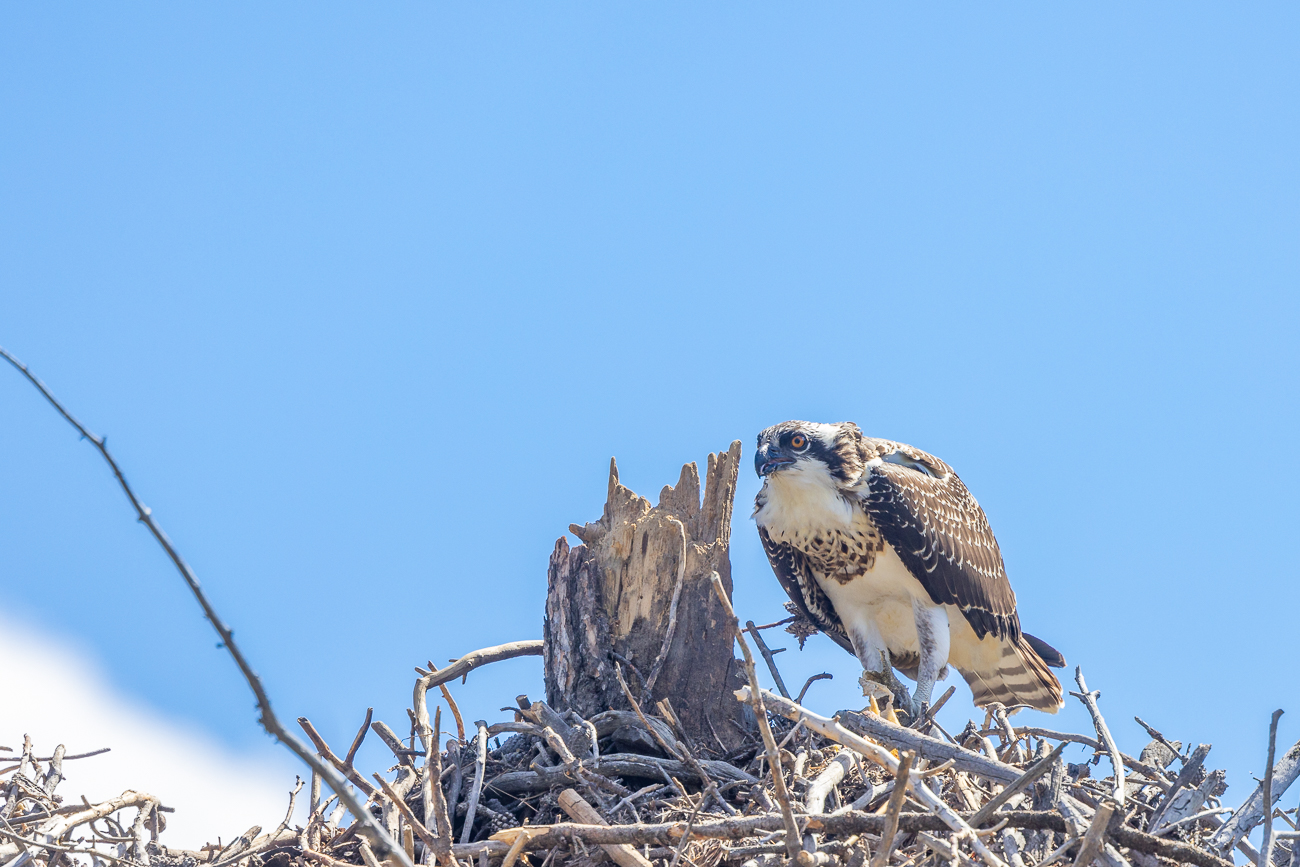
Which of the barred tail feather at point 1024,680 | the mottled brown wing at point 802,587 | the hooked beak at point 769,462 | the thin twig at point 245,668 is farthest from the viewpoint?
the barred tail feather at point 1024,680

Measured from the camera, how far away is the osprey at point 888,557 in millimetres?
5895

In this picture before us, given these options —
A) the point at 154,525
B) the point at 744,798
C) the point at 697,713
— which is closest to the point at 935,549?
the point at 697,713

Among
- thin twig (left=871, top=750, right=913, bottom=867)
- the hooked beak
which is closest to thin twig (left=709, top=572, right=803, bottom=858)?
thin twig (left=871, top=750, right=913, bottom=867)

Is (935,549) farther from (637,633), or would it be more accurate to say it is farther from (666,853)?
(666,853)

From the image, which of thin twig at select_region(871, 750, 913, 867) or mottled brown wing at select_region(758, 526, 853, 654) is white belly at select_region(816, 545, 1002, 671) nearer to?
mottled brown wing at select_region(758, 526, 853, 654)

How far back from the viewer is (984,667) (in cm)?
666

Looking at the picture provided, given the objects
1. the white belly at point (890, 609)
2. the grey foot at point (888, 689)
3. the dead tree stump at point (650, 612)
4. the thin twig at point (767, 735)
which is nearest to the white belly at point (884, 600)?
the white belly at point (890, 609)

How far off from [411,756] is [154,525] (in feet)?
10.7

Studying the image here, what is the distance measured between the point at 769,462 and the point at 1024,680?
215 cm

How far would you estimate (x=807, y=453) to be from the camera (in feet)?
19.4

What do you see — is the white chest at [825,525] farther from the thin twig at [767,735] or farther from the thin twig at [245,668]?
the thin twig at [245,668]

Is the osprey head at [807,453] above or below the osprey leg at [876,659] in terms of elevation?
above

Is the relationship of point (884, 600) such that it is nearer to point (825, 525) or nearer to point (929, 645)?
point (929, 645)

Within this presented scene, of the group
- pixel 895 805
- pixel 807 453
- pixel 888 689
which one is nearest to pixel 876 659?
pixel 888 689
